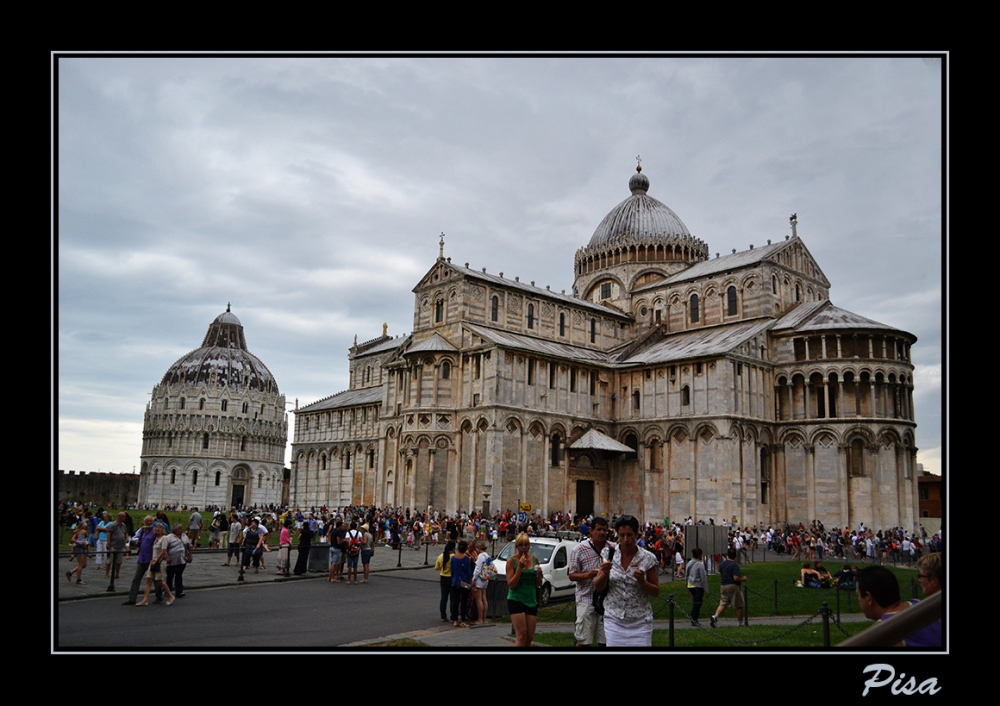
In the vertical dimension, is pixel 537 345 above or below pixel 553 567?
above

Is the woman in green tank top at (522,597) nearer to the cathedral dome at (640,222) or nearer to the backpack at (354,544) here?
the backpack at (354,544)

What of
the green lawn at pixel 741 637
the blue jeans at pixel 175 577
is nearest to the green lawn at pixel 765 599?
the green lawn at pixel 741 637

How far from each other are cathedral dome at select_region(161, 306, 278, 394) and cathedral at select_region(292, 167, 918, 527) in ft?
188

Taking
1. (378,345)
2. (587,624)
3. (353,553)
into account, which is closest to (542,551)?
(353,553)

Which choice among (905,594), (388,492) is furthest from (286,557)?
(388,492)

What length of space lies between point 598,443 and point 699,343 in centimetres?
1029

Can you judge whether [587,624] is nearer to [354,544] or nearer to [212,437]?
[354,544]

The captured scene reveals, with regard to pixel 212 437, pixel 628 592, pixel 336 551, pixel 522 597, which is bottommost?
pixel 212 437

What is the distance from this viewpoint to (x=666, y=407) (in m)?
47.9

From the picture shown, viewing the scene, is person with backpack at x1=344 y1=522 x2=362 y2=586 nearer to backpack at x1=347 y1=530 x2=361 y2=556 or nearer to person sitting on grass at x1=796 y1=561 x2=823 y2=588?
backpack at x1=347 y1=530 x2=361 y2=556

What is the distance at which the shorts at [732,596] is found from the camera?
15.7m

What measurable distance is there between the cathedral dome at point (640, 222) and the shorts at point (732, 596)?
160ft

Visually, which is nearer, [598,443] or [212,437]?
[598,443]
